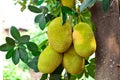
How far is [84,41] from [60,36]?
0.19 feet

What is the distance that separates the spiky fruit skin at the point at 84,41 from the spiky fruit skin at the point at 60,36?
0.05 ft

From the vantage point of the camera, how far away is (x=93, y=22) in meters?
0.86

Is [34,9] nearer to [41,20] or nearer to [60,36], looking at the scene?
[41,20]

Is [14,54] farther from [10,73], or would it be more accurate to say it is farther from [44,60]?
[10,73]

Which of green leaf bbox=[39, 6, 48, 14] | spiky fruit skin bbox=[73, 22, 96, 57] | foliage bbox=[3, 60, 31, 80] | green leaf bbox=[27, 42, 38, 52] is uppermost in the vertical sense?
green leaf bbox=[39, 6, 48, 14]

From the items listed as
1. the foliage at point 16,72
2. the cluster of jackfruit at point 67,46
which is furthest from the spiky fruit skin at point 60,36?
the foliage at point 16,72

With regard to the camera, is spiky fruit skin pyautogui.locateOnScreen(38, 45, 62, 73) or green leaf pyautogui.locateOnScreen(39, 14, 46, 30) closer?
spiky fruit skin pyautogui.locateOnScreen(38, 45, 62, 73)

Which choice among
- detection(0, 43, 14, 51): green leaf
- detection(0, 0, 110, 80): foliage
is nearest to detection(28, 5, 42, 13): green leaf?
detection(0, 0, 110, 80): foliage

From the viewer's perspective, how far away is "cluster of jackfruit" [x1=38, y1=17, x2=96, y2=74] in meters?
0.78

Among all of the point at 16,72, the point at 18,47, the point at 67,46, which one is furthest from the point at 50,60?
the point at 16,72

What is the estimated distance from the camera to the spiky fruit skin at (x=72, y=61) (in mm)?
801

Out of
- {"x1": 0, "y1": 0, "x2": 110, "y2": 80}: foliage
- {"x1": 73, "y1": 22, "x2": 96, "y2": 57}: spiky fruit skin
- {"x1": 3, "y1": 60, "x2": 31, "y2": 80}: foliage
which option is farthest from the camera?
{"x1": 3, "y1": 60, "x2": 31, "y2": 80}: foliage

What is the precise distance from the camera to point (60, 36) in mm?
802

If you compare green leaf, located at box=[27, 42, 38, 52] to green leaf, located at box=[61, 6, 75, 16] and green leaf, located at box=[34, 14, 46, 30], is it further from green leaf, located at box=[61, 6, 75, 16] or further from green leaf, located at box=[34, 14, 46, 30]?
green leaf, located at box=[61, 6, 75, 16]
